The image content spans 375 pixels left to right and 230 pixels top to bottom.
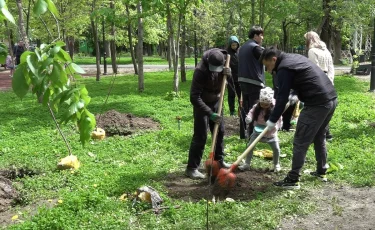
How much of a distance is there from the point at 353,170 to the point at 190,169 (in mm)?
2348

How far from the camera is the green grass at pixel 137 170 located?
427 cm

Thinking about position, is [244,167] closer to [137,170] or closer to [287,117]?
[137,170]

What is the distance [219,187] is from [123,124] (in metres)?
4.05

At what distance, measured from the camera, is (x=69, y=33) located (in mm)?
20109

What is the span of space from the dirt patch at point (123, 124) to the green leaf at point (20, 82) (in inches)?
263

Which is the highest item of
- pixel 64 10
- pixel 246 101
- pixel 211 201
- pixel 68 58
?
pixel 64 10

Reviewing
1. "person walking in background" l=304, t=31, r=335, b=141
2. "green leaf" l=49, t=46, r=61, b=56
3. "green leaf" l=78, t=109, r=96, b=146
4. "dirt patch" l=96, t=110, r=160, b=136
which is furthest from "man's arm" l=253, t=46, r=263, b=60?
"green leaf" l=49, t=46, r=61, b=56

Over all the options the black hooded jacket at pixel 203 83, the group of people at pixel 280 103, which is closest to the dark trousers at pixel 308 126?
the group of people at pixel 280 103

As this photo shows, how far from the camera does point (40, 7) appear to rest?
4.96 ft

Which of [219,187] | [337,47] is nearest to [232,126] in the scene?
[219,187]

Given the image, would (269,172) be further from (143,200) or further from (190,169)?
(143,200)

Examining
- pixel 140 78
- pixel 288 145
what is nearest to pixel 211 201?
pixel 288 145

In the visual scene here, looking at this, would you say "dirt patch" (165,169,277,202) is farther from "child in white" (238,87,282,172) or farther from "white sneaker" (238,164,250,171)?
"child in white" (238,87,282,172)

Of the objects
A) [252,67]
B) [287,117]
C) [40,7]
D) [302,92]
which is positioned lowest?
[287,117]
